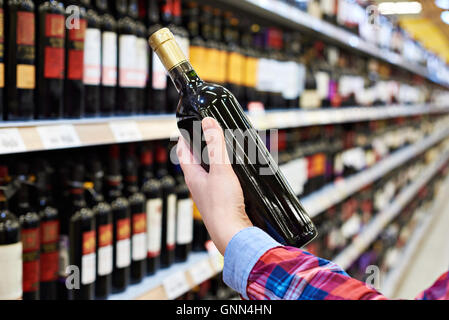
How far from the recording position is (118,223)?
134cm

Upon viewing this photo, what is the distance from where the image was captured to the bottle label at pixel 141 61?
54.8 inches

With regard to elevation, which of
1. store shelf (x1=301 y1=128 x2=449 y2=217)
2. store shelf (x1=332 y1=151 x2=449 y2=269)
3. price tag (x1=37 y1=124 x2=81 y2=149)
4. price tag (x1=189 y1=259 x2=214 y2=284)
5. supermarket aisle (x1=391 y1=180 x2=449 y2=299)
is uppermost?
price tag (x1=37 y1=124 x2=81 y2=149)

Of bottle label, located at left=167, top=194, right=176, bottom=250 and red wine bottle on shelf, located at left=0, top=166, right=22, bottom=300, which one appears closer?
red wine bottle on shelf, located at left=0, top=166, right=22, bottom=300

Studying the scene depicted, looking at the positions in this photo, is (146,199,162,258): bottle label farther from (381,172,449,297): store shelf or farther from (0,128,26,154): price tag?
(381,172,449,297): store shelf

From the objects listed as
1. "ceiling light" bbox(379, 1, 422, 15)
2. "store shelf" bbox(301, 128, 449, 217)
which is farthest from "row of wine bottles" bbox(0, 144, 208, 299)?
"ceiling light" bbox(379, 1, 422, 15)

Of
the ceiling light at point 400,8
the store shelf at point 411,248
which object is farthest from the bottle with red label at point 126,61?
the store shelf at point 411,248

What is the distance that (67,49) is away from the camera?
1188 millimetres

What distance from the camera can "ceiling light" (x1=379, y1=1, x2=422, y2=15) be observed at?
3472mm

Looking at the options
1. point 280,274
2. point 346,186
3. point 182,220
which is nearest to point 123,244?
point 182,220

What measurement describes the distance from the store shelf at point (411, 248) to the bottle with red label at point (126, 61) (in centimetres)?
294

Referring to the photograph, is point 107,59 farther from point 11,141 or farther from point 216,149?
point 216,149

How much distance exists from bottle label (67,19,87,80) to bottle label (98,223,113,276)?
40 cm

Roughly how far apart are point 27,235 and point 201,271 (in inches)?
25.8
